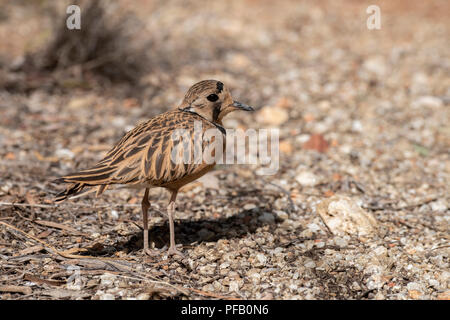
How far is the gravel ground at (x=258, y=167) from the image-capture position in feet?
15.7

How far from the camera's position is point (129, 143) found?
4.92 meters

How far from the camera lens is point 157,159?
479 cm

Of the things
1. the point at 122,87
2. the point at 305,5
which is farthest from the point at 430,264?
the point at 305,5

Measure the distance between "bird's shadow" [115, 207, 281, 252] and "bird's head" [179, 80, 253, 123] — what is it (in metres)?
1.09

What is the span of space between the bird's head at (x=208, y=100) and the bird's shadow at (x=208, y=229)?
1094 millimetres

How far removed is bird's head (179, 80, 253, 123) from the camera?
5328mm

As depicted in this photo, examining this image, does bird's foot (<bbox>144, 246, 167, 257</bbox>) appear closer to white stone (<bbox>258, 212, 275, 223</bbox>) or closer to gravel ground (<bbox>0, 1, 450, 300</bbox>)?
gravel ground (<bbox>0, 1, 450, 300</bbox>)

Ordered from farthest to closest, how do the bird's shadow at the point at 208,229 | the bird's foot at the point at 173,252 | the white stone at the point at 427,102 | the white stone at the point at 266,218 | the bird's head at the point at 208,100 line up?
the white stone at the point at 427,102
the white stone at the point at 266,218
the bird's shadow at the point at 208,229
the bird's head at the point at 208,100
the bird's foot at the point at 173,252

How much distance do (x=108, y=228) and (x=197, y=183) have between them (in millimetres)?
1397

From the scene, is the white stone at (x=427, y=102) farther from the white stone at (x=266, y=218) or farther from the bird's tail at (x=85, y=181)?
the bird's tail at (x=85, y=181)

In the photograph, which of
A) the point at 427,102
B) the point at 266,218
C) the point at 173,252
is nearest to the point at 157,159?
the point at 173,252

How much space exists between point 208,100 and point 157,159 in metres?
0.88

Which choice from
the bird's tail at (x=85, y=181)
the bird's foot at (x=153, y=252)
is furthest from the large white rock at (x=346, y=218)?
the bird's tail at (x=85, y=181)

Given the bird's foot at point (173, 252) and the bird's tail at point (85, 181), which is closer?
the bird's tail at point (85, 181)
